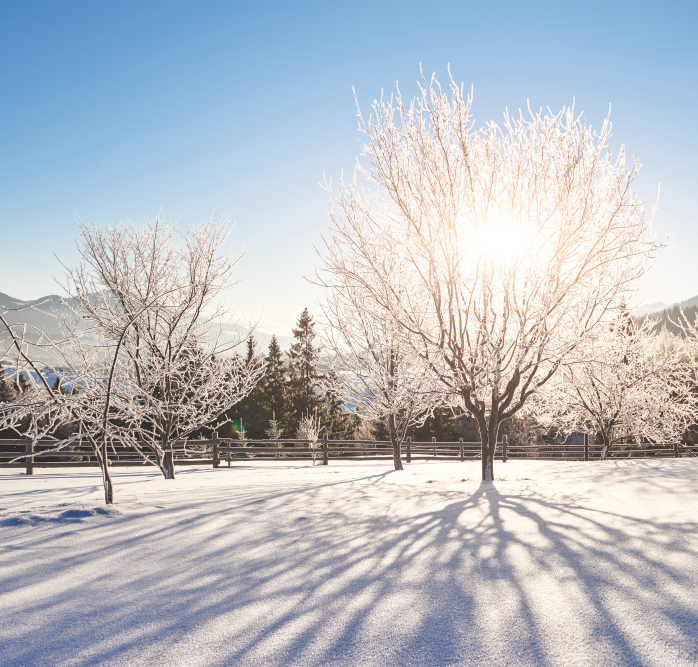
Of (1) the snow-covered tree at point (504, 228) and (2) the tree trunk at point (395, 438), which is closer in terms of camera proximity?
(1) the snow-covered tree at point (504, 228)

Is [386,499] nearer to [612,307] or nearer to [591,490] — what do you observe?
[591,490]

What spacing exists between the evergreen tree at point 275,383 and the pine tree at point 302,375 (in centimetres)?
102

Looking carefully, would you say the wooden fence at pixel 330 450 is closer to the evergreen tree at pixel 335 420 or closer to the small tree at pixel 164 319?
the small tree at pixel 164 319

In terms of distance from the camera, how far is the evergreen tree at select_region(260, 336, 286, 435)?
45.6 meters

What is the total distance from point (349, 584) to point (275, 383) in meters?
43.1

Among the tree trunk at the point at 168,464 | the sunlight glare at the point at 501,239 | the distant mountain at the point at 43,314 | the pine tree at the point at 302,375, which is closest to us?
the distant mountain at the point at 43,314

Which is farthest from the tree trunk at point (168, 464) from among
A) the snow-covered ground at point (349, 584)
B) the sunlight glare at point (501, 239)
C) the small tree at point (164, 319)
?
the sunlight glare at point (501, 239)

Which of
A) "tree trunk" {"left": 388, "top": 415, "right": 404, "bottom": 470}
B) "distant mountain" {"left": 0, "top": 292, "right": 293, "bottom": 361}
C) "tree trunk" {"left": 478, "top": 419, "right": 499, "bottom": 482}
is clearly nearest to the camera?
"distant mountain" {"left": 0, "top": 292, "right": 293, "bottom": 361}

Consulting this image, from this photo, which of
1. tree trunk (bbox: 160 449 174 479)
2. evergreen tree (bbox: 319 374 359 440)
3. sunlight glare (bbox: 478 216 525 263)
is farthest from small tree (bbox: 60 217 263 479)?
evergreen tree (bbox: 319 374 359 440)

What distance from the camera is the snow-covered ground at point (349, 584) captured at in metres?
2.62

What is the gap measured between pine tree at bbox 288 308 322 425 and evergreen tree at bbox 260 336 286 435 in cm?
102

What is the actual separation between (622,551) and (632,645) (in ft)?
5.66

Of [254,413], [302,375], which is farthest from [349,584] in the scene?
[254,413]

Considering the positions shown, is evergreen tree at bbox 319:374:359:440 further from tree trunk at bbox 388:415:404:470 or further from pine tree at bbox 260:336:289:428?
tree trunk at bbox 388:415:404:470
